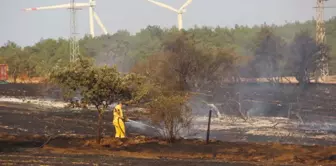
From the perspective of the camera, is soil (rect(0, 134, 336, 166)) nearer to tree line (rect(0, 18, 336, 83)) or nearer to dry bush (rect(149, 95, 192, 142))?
dry bush (rect(149, 95, 192, 142))

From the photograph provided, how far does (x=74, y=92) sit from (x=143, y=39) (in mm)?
84871

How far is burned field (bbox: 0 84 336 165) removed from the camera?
20750mm

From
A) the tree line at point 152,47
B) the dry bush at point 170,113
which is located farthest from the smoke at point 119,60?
the dry bush at point 170,113

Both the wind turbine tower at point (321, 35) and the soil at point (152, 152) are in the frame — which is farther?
the wind turbine tower at point (321, 35)

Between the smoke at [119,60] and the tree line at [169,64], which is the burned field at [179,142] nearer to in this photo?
the tree line at [169,64]

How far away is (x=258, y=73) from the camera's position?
79000 mm

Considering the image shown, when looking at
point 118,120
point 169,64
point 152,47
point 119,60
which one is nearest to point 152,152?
point 118,120

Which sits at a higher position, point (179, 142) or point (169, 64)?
point (169, 64)

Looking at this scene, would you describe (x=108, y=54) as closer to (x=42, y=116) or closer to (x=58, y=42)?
(x=58, y=42)

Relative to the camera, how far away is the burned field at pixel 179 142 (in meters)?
20.8

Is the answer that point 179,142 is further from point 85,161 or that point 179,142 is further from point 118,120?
point 85,161

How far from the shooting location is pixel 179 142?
24.9 m

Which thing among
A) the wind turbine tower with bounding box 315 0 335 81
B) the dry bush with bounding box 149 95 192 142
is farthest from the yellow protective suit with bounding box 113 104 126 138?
the wind turbine tower with bounding box 315 0 335 81

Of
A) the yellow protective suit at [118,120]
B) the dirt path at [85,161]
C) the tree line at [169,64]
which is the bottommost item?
the dirt path at [85,161]
